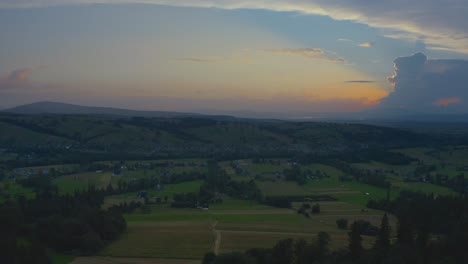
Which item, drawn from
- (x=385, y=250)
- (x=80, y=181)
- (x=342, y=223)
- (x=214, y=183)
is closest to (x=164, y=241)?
(x=342, y=223)

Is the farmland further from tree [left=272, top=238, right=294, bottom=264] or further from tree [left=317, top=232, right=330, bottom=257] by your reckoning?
tree [left=272, top=238, right=294, bottom=264]

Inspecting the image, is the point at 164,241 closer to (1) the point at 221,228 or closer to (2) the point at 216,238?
(2) the point at 216,238

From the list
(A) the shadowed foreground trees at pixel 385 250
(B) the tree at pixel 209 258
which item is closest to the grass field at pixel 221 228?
(B) the tree at pixel 209 258

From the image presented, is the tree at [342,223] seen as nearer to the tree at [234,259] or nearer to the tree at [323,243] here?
the tree at [323,243]

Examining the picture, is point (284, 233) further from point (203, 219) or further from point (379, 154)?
point (379, 154)

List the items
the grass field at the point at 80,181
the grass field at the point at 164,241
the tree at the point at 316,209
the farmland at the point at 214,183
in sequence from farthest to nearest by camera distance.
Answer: the grass field at the point at 80,181 < the tree at the point at 316,209 < the farmland at the point at 214,183 < the grass field at the point at 164,241

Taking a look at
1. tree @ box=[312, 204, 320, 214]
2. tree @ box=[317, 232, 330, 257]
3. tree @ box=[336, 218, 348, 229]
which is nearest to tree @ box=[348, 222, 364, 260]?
tree @ box=[317, 232, 330, 257]

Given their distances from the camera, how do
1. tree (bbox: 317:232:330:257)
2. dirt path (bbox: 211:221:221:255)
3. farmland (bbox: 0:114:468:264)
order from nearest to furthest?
tree (bbox: 317:232:330:257) < dirt path (bbox: 211:221:221:255) < farmland (bbox: 0:114:468:264)

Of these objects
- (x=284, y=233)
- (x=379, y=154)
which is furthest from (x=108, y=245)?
(x=379, y=154)

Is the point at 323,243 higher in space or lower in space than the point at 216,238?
higher

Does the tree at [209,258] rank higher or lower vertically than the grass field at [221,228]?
higher

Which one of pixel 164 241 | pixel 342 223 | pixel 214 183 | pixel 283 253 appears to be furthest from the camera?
pixel 214 183
